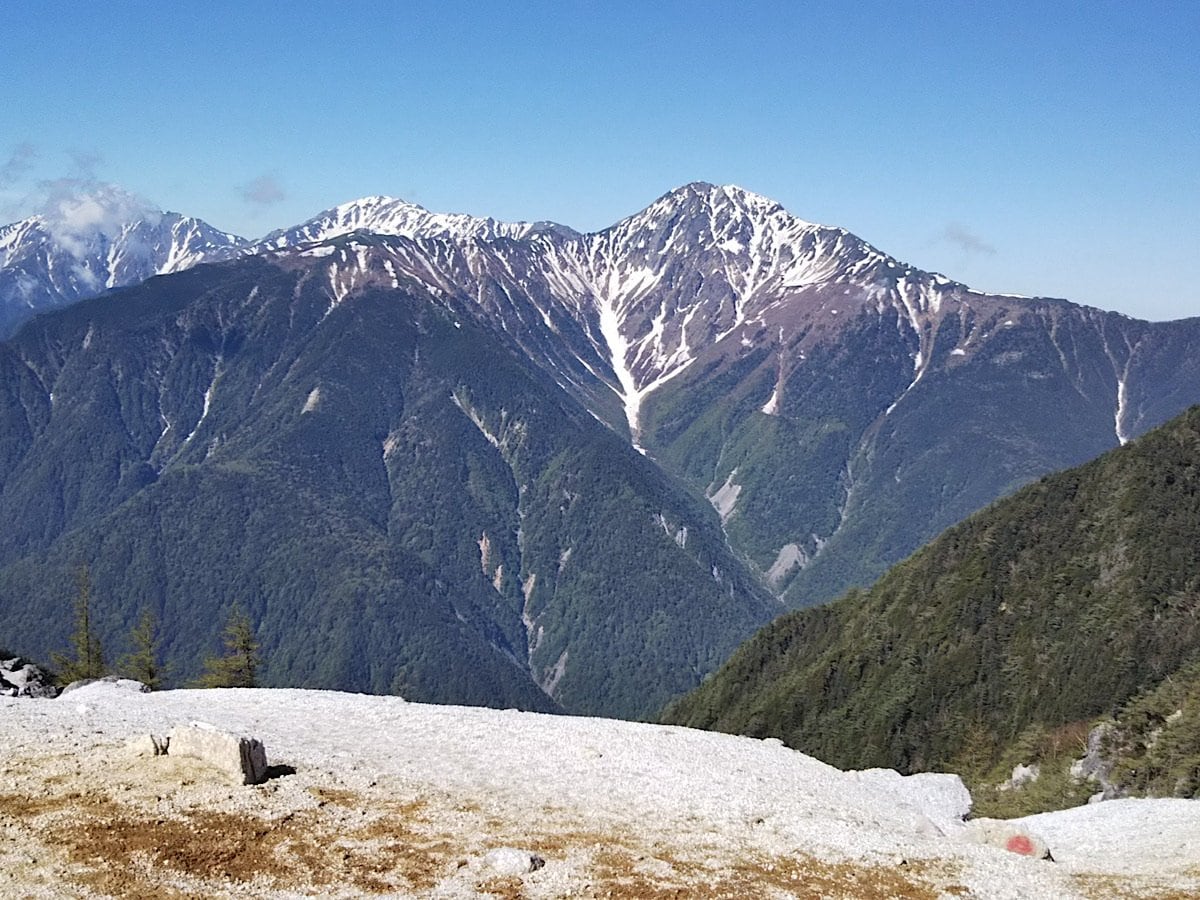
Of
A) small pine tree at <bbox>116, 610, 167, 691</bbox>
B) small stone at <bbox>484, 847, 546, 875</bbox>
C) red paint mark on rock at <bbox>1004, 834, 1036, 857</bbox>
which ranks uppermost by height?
small pine tree at <bbox>116, 610, 167, 691</bbox>

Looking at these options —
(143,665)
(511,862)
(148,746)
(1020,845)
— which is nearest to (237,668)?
(143,665)

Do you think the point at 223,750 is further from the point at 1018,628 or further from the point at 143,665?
the point at 1018,628

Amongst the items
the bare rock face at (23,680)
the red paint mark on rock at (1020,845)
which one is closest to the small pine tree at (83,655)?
the bare rock face at (23,680)

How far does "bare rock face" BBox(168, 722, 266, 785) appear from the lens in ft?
127

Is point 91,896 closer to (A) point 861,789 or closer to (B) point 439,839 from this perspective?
(B) point 439,839

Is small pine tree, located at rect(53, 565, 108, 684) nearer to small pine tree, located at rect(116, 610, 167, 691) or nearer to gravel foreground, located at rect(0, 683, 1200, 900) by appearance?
small pine tree, located at rect(116, 610, 167, 691)

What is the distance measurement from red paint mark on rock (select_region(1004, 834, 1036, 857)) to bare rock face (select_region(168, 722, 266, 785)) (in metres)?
28.1

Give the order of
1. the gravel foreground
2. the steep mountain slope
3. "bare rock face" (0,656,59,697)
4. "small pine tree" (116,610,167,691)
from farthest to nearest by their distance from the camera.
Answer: the steep mountain slope < "small pine tree" (116,610,167,691) < "bare rock face" (0,656,59,697) < the gravel foreground

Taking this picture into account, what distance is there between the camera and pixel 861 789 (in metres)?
53.9

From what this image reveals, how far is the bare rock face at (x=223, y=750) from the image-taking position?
3884 centimetres

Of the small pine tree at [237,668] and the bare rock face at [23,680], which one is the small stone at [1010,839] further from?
the small pine tree at [237,668]

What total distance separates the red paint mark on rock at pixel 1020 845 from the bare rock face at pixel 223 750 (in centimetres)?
2809

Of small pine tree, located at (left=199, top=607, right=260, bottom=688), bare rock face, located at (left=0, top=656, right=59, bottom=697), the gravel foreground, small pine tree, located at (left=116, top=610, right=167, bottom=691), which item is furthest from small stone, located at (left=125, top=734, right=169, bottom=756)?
small pine tree, located at (left=116, top=610, right=167, bottom=691)

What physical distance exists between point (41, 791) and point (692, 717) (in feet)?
561
